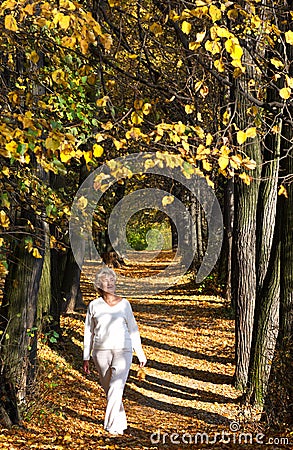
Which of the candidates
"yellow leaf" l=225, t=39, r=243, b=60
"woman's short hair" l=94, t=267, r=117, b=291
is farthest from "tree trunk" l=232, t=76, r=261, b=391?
"yellow leaf" l=225, t=39, r=243, b=60

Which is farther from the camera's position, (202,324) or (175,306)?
(175,306)

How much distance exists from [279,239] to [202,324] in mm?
12444

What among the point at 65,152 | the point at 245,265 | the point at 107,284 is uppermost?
the point at 65,152

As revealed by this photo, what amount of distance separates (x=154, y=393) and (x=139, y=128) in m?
7.58

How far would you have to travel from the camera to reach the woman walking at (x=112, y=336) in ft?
25.8

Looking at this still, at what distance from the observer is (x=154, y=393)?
1320cm

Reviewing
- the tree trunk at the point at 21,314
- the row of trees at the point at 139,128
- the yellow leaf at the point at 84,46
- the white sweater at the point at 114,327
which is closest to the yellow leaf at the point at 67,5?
the row of trees at the point at 139,128

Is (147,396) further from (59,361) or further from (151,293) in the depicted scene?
(151,293)

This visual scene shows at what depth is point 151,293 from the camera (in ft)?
106

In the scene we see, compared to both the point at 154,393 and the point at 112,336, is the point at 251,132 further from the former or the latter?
the point at 154,393

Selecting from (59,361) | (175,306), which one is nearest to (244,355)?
(59,361)

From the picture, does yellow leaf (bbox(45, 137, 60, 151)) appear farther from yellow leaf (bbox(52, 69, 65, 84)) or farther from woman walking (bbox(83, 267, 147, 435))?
woman walking (bbox(83, 267, 147, 435))

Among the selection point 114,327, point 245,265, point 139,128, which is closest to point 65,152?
point 139,128

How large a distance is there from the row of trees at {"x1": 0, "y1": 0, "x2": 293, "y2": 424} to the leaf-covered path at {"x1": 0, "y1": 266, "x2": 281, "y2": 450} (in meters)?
0.63
